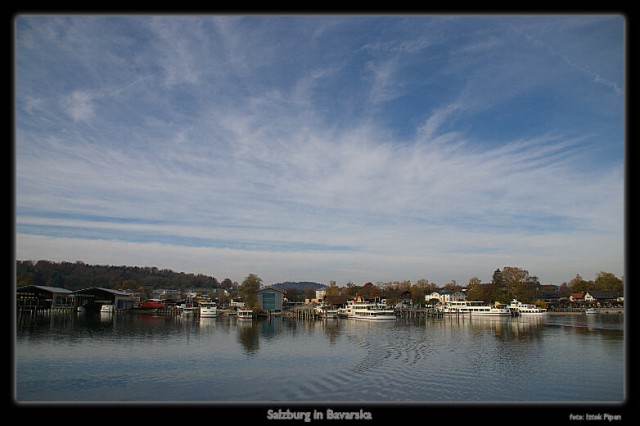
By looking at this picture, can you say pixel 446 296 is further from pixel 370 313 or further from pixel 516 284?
pixel 370 313

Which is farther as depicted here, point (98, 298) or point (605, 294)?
point (605, 294)

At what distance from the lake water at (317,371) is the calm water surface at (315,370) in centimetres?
5

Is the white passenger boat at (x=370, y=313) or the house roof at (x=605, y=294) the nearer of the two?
the white passenger boat at (x=370, y=313)

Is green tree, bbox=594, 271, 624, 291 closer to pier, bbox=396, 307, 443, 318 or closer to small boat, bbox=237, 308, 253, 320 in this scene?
pier, bbox=396, 307, 443, 318

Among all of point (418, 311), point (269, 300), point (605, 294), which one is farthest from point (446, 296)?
point (269, 300)

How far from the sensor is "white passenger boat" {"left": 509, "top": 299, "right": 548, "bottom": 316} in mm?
56281

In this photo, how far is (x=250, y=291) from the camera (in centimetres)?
5472

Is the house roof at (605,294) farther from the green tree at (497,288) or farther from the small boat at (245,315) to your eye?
the small boat at (245,315)

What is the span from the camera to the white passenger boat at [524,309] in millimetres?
56281

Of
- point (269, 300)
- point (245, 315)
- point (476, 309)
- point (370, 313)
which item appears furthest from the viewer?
point (476, 309)

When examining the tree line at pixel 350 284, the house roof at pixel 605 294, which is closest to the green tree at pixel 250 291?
the tree line at pixel 350 284

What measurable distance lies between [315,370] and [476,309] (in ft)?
158
